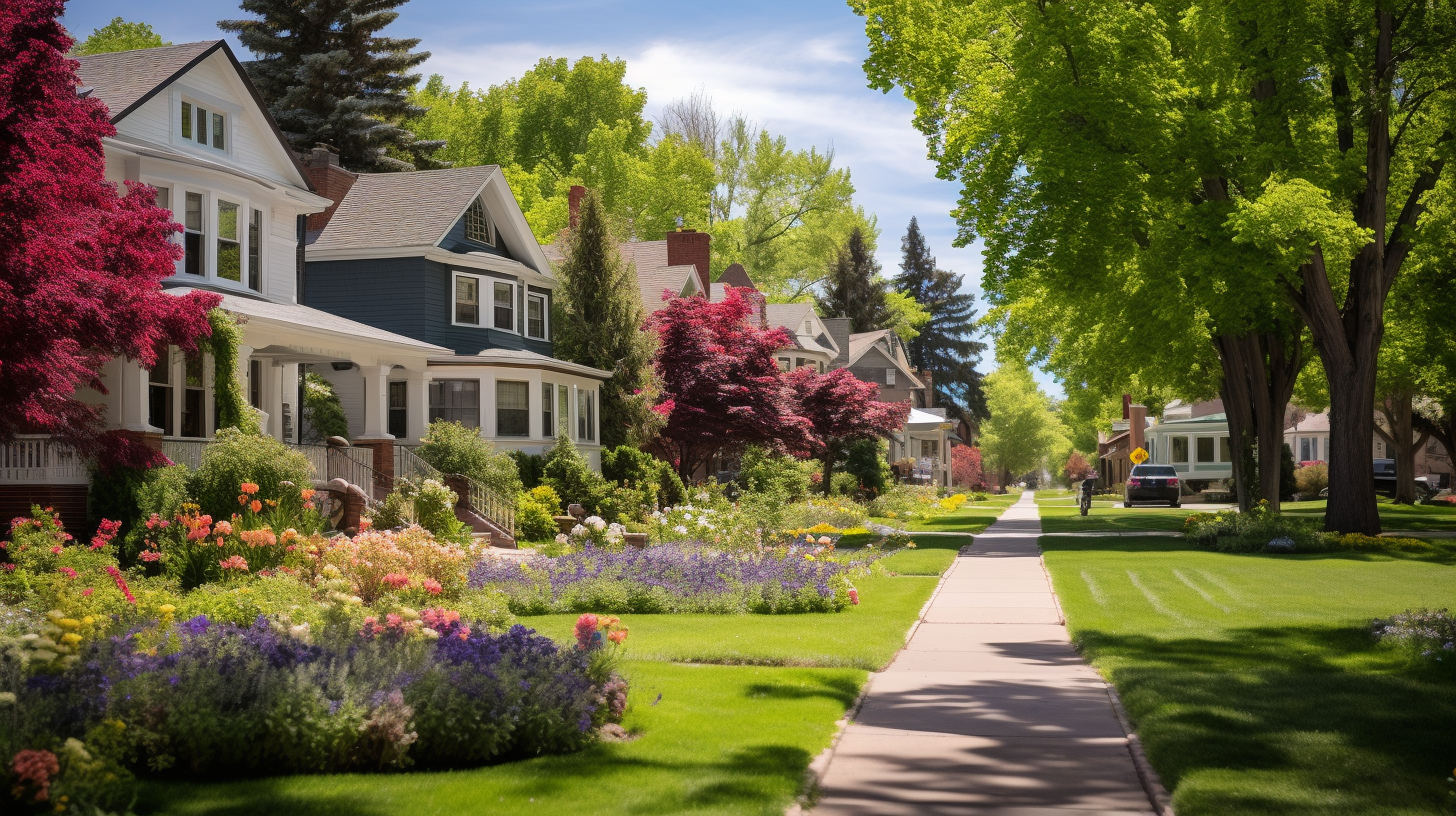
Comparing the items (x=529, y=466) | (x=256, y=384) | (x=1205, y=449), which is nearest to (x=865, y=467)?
(x=529, y=466)

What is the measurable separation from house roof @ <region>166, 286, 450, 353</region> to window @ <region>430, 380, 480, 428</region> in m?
3.79

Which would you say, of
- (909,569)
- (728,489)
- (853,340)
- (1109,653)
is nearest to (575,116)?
(853,340)

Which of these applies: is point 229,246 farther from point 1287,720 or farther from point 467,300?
point 1287,720

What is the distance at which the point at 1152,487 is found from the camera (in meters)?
45.5

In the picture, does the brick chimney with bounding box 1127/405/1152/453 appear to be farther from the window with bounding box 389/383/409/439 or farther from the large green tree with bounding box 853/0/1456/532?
the window with bounding box 389/383/409/439

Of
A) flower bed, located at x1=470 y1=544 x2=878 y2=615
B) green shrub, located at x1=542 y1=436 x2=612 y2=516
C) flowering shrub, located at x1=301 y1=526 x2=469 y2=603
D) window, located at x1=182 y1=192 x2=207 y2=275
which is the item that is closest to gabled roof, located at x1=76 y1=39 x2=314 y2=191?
window, located at x1=182 y1=192 x2=207 y2=275

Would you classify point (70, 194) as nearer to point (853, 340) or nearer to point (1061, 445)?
point (853, 340)

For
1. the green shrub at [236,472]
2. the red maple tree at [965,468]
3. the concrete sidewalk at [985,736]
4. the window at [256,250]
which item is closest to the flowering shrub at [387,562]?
the green shrub at [236,472]

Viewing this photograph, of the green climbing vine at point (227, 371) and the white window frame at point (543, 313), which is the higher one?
the white window frame at point (543, 313)

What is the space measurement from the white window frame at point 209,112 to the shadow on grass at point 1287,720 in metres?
18.7

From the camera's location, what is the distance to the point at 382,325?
30.0 meters

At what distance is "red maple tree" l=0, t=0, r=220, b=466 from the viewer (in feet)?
40.9

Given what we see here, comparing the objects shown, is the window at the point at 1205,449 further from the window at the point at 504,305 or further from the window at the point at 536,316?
the window at the point at 504,305

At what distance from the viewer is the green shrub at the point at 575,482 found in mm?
26953
